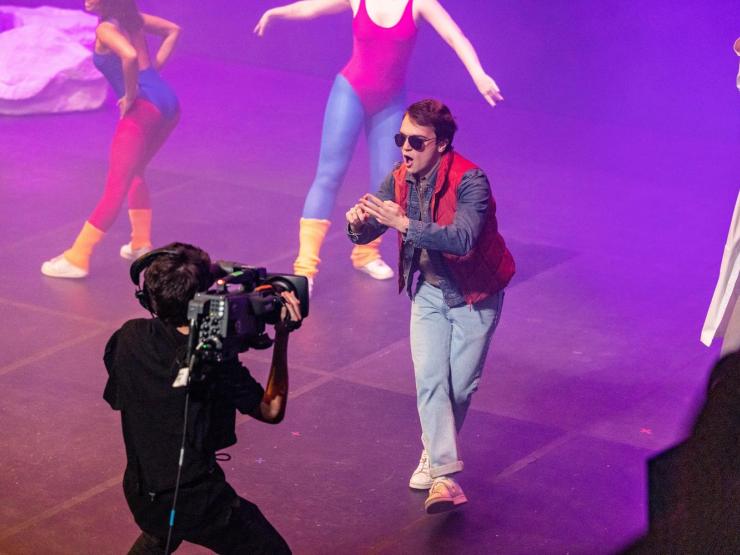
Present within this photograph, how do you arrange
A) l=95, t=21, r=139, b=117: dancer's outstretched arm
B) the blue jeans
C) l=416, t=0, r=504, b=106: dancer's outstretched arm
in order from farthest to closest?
l=95, t=21, r=139, b=117: dancer's outstretched arm
l=416, t=0, r=504, b=106: dancer's outstretched arm
the blue jeans

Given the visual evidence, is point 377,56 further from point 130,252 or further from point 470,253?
point 470,253

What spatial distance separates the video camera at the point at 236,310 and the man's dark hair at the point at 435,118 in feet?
4.25

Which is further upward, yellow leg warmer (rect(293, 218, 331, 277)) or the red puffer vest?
the red puffer vest

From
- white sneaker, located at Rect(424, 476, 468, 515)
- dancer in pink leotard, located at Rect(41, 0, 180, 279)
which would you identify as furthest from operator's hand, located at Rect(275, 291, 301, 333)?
dancer in pink leotard, located at Rect(41, 0, 180, 279)

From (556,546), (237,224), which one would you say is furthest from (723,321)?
(237,224)

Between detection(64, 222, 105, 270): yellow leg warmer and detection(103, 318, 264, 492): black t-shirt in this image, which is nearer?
detection(103, 318, 264, 492): black t-shirt

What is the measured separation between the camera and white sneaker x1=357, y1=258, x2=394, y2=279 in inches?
317

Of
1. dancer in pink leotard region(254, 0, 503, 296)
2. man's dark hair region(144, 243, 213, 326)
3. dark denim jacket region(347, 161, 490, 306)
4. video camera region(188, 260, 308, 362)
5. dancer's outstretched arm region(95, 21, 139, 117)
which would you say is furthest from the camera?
dancer's outstretched arm region(95, 21, 139, 117)

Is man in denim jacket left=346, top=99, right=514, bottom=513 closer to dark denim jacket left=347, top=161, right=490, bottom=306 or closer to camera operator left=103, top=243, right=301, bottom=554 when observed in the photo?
dark denim jacket left=347, top=161, right=490, bottom=306

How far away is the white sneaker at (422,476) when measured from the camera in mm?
5457

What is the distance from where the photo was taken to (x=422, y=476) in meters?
5.47

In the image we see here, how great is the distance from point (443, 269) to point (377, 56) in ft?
9.11

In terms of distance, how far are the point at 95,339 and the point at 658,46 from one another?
5870 mm

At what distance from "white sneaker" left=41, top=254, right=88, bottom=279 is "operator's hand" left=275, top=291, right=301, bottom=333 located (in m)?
4.32
